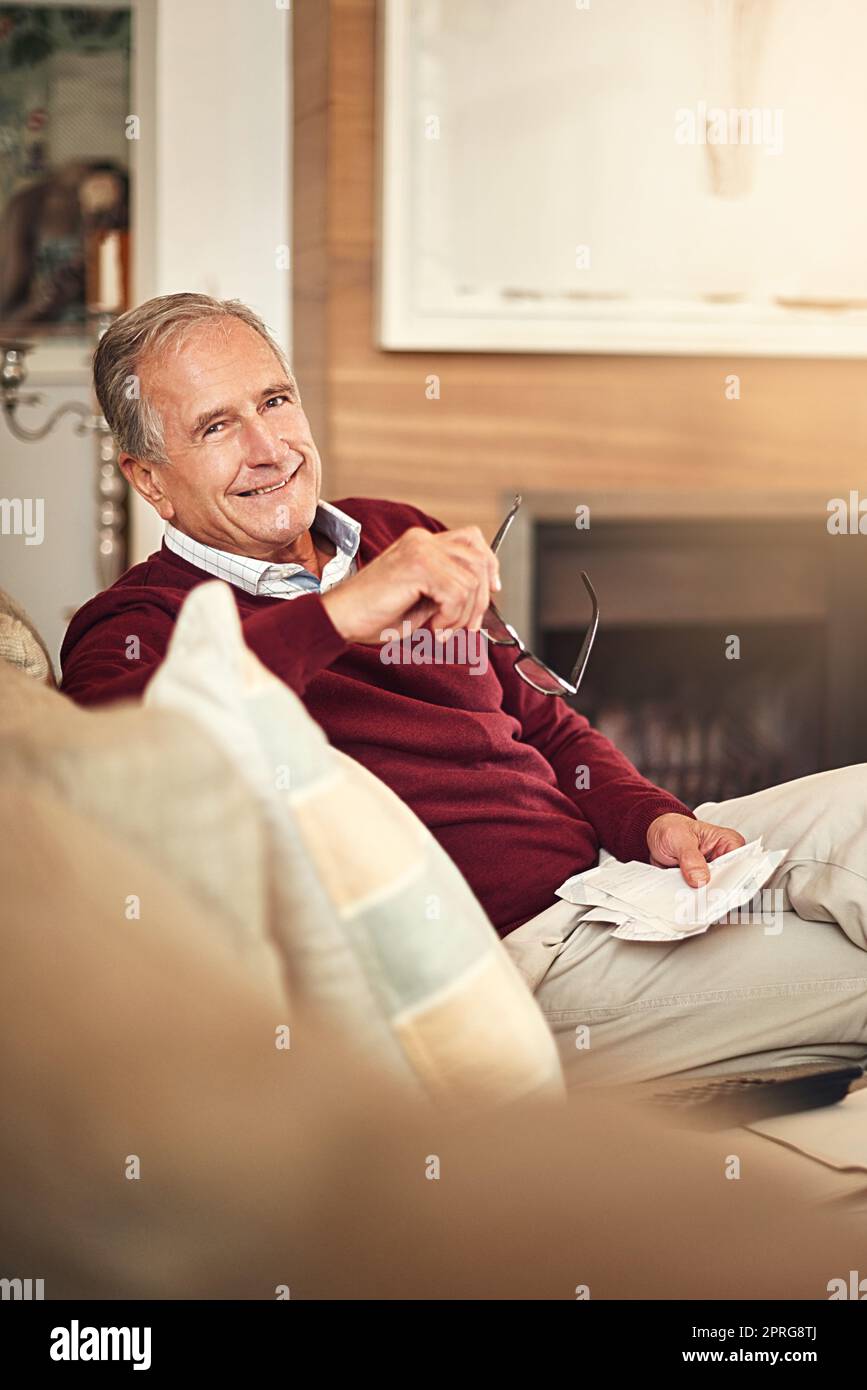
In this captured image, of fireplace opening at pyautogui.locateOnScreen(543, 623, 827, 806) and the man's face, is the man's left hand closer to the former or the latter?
the man's face

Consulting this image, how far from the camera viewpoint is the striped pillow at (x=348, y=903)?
761 millimetres

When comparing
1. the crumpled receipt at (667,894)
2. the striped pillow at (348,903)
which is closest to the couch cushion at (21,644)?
the striped pillow at (348,903)

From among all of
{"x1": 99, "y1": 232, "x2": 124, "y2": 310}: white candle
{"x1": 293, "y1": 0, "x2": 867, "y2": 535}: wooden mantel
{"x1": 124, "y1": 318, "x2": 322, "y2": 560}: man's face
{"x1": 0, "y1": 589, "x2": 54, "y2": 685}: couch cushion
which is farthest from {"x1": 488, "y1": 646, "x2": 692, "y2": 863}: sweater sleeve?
{"x1": 99, "y1": 232, "x2": 124, "y2": 310}: white candle

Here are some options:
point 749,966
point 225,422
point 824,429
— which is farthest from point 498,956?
point 824,429

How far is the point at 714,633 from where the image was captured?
122 inches

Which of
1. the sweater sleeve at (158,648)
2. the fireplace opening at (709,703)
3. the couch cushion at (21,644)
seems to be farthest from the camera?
the fireplace opening at (709,703)

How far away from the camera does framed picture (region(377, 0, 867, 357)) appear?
2.66 meters

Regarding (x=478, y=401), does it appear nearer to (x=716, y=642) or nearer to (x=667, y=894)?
(x=716, y=642)

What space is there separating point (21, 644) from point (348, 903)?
50 cm

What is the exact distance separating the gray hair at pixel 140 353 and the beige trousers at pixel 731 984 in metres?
0.61

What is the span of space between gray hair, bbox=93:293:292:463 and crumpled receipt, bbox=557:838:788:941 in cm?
59

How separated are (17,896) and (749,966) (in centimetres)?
69

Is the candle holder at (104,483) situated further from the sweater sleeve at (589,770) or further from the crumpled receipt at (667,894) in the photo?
the crumpled receipt at (667,894)
